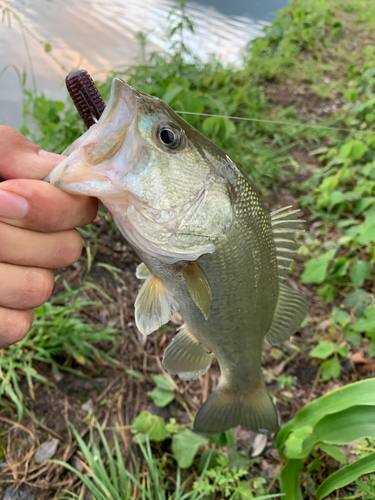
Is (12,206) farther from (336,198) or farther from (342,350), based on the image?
(336,198)

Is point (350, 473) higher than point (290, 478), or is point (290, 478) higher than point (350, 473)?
point (350, 473)

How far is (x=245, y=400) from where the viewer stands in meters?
1.55

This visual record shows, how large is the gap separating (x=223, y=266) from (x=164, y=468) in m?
1.26

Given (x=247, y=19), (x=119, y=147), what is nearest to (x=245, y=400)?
(x=119, y=147)

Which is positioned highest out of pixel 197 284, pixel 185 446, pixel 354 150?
pixel 354 150

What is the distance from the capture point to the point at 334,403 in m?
1.41

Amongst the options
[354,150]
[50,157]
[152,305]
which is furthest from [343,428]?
[354,150]

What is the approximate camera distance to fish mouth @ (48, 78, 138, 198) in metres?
0.80

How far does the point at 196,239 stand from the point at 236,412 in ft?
3.23

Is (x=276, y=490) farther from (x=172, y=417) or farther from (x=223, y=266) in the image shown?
(x=223, y=266)

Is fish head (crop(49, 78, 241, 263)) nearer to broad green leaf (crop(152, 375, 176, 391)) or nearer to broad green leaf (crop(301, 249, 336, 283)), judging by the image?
broad green leaf (crop(152, 375, 176, 391))

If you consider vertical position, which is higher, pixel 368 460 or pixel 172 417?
pixel 368 460

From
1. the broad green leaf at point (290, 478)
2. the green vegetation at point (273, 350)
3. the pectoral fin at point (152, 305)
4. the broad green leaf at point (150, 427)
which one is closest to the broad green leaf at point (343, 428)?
the green vegetation at point (273, 350)

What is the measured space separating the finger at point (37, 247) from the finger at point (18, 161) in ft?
0.54
